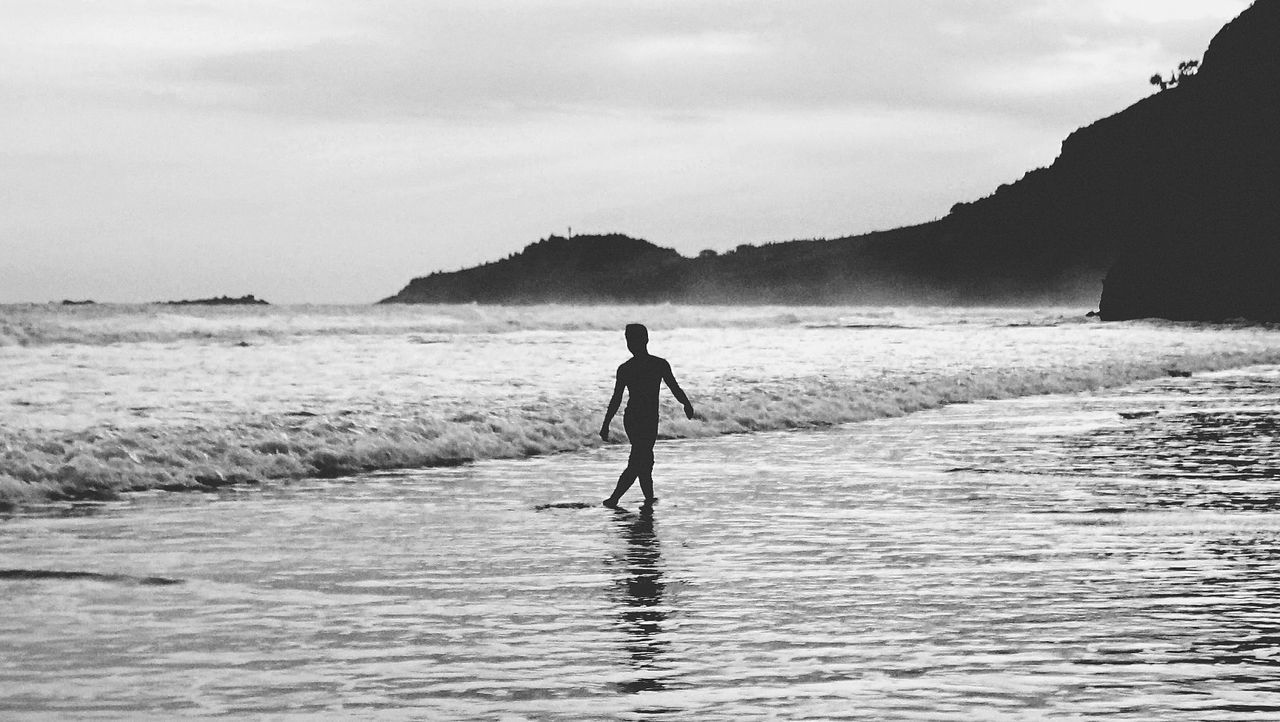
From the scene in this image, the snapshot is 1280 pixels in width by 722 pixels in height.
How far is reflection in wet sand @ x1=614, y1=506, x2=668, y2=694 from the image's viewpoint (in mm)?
6184

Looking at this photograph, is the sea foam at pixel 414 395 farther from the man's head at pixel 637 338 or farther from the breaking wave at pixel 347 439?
the man's head at pixel 637 338

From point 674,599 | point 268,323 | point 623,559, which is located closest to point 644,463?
point 623,559

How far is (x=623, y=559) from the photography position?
9.33 m

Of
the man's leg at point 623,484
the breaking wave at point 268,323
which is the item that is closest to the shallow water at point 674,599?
the man's leg at point 623,484

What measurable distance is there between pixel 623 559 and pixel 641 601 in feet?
4.94

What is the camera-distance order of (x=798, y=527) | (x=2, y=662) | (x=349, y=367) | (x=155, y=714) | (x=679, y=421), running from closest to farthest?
1. (x=155, y=714)
2. (x=2, y=662)
3. (x=798, y=527)
4. (x=679, y=421)
5. (x=349, y=367)

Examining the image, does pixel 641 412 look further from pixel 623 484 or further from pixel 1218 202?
pixel 1218 202

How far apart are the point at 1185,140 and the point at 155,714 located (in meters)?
89.3

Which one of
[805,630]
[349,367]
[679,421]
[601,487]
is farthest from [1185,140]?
[805,630]

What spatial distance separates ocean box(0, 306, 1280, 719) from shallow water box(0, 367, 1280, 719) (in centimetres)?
3

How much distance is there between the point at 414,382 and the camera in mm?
26016

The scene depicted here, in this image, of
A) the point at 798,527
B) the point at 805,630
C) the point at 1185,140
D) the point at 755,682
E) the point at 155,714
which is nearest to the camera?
the point at 155,714

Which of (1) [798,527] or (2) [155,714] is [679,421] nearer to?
(1) [798,527]

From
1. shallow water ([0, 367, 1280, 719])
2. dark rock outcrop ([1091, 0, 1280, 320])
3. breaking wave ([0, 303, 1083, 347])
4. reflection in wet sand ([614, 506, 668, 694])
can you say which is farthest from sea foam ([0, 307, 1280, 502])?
dark rock outcrop ([1091, 0, 1280, 320])
